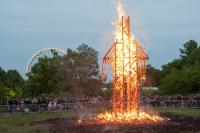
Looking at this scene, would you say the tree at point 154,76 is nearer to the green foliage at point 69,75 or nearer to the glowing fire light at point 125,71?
the green foliage at point 69,75

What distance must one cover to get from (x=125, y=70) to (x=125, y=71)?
10 cm

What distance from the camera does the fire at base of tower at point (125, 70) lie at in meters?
39.3

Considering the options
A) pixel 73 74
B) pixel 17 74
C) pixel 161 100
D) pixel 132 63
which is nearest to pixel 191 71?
pixel 73 74

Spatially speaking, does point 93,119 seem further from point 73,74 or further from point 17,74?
point 17,74

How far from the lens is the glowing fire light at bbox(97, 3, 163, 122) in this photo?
3931 centimetres

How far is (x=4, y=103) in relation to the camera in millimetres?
53031

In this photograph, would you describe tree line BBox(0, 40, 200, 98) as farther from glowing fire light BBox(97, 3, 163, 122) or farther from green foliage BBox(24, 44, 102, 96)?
glowing fire light BBox(97, 3, 163, 122)

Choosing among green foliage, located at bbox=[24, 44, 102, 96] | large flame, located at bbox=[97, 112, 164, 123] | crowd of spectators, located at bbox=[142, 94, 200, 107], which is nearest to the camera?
large flame, located at bbox=[97, 112, 164, 123]

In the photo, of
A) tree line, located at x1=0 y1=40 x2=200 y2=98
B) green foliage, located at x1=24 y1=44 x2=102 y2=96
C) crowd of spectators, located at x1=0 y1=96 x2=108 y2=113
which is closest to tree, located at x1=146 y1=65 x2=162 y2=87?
tree line, located at x1=0 y1=40 x2=200 y2=98

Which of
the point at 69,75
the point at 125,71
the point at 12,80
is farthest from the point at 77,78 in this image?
the point at 12,80

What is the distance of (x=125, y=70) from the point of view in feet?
129

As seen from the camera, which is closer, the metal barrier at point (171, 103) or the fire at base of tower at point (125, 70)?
the fire at base of tower at point (125, 70)

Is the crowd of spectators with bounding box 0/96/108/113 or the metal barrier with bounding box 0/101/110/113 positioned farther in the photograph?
the crowd of spectators with bounding box 0/96/108/113

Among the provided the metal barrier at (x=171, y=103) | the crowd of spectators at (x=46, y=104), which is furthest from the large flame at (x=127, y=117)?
the metal barrier at (x=171, y=103)
